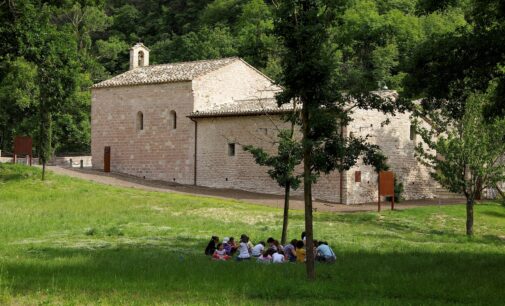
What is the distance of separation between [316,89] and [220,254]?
584 cm

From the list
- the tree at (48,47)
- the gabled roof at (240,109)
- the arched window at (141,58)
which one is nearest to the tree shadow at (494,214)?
the gabled roof at (240,109)

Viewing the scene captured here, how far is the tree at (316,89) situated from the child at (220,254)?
392cm

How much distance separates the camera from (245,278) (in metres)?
14.1

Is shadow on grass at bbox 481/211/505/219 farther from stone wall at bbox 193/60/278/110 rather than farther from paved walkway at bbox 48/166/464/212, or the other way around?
stone wall at bbox 193/60/278/110

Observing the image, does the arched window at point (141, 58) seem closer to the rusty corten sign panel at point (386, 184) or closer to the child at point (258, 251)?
the rusty corten sign panel at point (386, 184)

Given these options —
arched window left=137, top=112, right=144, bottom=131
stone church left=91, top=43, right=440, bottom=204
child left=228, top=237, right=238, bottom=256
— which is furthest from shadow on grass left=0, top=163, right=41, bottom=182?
child left=228, top=237, right=238, bottom=256

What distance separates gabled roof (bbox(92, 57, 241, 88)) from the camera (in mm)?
43594

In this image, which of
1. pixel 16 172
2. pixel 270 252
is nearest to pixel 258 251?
pixel 270 252

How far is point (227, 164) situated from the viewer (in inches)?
1628

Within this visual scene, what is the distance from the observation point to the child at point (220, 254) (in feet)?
57.3

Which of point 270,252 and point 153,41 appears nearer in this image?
point 270,252

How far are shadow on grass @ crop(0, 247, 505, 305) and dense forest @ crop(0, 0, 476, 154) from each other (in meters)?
4.51

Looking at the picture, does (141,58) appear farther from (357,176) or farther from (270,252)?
(270,252)

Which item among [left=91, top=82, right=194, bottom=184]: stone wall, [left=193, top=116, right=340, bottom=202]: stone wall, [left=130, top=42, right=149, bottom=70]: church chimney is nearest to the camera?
[left=193, top=116, right=340, bottom=202]: stone wall
